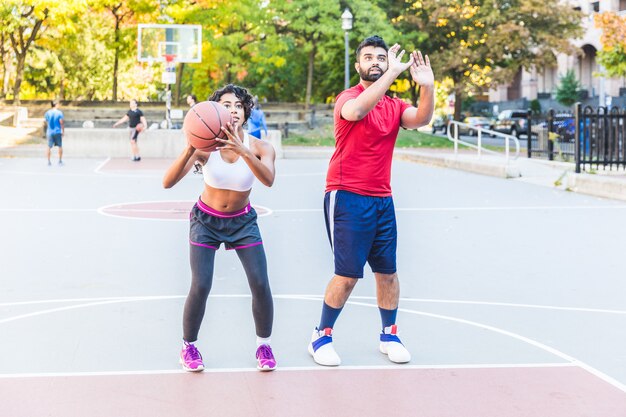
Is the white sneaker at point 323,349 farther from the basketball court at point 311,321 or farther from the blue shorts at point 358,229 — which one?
the blue shorts at point 358,229

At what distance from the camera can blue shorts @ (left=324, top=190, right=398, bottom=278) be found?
19.9 ft

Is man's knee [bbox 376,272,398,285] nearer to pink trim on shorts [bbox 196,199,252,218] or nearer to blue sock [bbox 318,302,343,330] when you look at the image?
blue sock [bbox 318,302,343,330]

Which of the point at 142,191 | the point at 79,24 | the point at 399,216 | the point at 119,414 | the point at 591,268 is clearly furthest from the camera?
the point at 79,24

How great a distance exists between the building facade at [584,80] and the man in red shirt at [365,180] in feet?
179

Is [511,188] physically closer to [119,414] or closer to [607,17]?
[607,17]

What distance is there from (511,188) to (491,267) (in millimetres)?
10608

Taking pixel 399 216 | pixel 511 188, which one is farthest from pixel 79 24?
pixel 399 216

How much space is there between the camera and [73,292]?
8.77 meters

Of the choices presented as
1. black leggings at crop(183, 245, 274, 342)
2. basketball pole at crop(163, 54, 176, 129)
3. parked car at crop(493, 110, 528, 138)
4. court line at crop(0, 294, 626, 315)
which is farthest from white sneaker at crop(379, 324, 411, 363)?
parked car at crop(493, 110, 528, 138)

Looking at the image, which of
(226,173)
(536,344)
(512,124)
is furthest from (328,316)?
(512,124)

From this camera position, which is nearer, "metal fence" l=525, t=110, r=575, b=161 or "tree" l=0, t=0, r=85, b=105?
"metal fence" l=525, t=110, r=575, b=161

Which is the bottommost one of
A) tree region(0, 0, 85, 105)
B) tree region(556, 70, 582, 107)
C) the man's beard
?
the man's beard

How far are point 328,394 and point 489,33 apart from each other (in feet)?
142

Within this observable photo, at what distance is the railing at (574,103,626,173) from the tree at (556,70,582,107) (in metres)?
49.7
